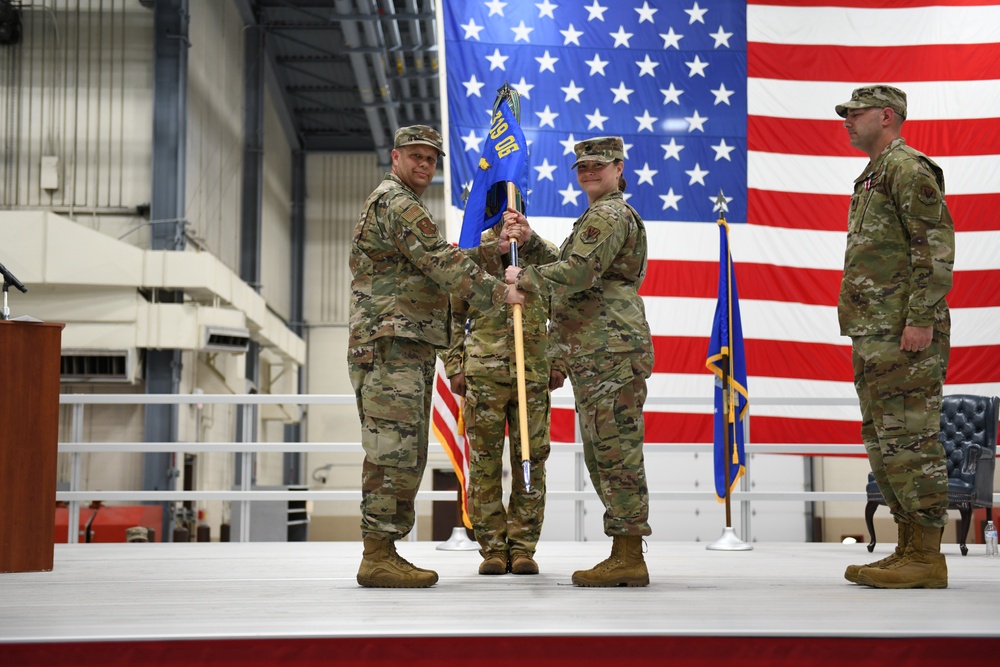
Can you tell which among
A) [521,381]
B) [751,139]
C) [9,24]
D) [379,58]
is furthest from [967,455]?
[9,24]

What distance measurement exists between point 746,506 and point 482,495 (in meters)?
3.42

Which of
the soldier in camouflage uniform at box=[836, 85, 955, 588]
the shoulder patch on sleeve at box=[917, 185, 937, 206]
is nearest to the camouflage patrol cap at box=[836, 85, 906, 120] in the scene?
the soldier in camouflage uniform at box=[836, 85, 955, 588]

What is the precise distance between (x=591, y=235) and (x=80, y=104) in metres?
12.1

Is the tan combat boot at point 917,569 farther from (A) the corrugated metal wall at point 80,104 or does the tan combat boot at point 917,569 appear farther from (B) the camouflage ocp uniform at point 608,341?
(A) the corrugated metal wall at point 80,104

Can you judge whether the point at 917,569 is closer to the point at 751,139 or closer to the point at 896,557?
the point at 896,557

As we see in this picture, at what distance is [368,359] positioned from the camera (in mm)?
3729

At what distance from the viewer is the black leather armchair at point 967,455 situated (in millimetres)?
5966

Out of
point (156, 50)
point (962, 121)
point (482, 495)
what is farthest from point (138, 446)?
point (156, 50)

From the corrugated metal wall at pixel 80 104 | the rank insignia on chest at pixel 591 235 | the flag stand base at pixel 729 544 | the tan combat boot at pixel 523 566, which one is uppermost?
the corrugated metal wall at pixel 80 104

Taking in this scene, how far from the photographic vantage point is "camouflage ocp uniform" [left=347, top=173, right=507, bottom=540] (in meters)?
3.67

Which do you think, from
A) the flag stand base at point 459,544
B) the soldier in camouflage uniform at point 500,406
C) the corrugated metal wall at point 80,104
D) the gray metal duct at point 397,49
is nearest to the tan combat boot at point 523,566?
the soldier in camouflage uniform at point 500,406

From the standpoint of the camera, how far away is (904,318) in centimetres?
362

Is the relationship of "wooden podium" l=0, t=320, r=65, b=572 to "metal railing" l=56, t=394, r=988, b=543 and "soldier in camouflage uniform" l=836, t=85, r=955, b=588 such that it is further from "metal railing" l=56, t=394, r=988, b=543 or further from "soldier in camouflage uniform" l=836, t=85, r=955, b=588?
"soldier in camouflage uniform" l=836, t=85, r=955, b=588

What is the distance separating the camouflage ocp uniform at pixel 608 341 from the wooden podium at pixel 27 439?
2125 millimetres
